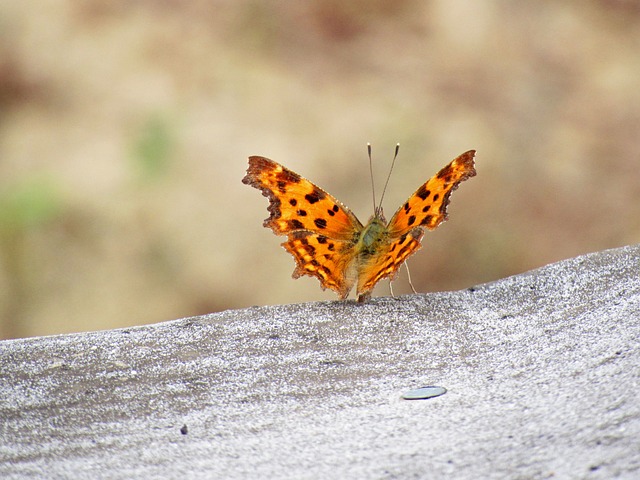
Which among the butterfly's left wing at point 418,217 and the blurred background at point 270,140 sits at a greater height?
the blurred background at point 270,140

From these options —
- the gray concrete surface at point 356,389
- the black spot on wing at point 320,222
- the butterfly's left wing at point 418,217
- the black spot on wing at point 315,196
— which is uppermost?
the black spot on wing at point 315,196

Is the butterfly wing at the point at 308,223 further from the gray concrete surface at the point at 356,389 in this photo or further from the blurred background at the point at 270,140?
the blurred background at the point at 270,140

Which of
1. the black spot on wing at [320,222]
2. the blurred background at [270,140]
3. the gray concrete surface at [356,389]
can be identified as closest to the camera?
the gray concrete surface at [356,389]

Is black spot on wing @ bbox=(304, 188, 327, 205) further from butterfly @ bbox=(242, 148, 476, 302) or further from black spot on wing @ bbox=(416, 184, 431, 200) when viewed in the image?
black spot on wing @ bbox=(416, 184, 431, 200)

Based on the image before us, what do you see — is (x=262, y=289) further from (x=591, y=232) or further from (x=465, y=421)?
(x=465, y=421)

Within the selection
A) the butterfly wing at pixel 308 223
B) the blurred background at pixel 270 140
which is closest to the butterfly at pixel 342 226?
the butterfly wing at pixel 308 223

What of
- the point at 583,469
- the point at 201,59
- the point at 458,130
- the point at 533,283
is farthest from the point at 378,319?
the point at 201,59

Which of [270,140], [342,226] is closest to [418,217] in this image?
[342,226]

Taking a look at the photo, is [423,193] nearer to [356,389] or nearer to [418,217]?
[418,217]

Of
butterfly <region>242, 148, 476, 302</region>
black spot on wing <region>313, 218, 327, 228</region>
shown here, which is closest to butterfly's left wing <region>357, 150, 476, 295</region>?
butterfly <region>242, 148, 476, 302</region>
